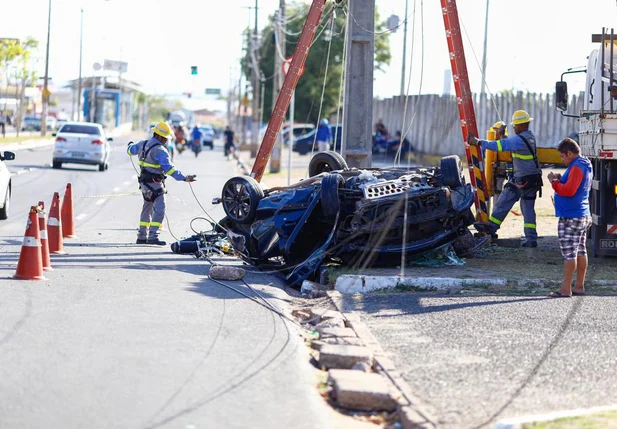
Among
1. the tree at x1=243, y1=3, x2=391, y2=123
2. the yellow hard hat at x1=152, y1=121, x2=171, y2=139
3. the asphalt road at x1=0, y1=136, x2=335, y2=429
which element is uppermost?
the tree at x1=243, y1=3, x2=391, y2=123

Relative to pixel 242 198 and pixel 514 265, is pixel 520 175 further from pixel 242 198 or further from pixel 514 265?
pixel 242 198

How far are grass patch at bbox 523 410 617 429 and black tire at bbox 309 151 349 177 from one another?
30.6ft

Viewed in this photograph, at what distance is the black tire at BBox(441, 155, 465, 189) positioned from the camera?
523 inches

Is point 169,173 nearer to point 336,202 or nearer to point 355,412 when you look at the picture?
point 336,202

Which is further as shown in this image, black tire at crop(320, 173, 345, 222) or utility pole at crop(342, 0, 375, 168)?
utility pole at crop(342, 0, 375, 168)

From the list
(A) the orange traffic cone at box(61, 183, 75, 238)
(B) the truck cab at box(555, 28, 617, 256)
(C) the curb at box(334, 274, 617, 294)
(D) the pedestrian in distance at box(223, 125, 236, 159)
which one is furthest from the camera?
(D) the pedestrian in distance at box(223, 125, 236, 159)

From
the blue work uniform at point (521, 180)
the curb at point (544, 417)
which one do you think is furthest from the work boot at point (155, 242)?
the curb at point (544, 417)

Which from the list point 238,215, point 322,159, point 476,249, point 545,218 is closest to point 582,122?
point 476,249

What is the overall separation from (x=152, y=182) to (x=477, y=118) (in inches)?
1174

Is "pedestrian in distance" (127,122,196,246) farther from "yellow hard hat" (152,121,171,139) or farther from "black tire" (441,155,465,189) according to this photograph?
"black tire" (441,155,465,189)

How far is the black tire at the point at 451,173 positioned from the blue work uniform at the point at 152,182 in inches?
161

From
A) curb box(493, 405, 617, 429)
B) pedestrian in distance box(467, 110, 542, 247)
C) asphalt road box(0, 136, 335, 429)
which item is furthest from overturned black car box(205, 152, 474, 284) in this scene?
curb box(493, 405, 617, 429)

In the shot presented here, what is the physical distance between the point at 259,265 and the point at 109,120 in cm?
12030

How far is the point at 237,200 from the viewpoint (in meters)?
13.8
